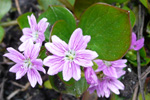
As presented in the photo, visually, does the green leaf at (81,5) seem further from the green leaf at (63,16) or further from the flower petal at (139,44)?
the flower petal at (139,44)

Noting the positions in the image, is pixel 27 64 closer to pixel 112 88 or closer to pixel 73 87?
pixel 73 87

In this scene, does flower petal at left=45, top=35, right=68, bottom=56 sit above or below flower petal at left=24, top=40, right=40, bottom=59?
above

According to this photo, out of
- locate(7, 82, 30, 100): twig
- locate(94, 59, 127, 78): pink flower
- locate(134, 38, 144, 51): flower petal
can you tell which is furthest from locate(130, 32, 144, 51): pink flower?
locate(7, 82, 30, 100): twig

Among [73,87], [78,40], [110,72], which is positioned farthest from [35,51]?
[110,72]

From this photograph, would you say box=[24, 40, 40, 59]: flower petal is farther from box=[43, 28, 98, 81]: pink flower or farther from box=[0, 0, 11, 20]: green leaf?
box=[0, 0, 11, 20]: green leaf

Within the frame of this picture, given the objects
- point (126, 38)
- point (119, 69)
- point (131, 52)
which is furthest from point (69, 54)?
point (131, 52)

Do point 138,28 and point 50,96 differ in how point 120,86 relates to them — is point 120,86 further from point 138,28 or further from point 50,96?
point 50,96

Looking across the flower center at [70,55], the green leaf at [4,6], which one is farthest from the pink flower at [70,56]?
the green leaf at [4,6]
